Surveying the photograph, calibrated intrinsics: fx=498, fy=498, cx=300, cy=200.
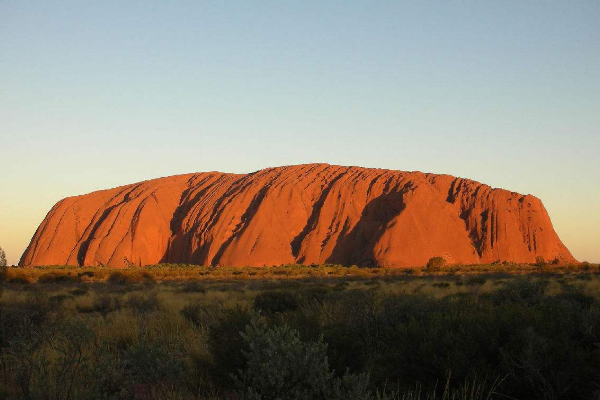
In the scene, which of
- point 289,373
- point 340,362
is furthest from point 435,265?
point 289,373

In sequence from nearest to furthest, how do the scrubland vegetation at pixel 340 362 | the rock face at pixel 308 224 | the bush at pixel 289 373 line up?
the bush at pixel 289 373
the scrubland vegetation at pixel 340 362
the rock face at pixel 308 224

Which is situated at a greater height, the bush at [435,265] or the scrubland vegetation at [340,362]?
the scrubland vegetation at [340,362]

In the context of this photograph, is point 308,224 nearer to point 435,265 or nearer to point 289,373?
point 435,265

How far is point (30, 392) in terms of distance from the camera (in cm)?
466

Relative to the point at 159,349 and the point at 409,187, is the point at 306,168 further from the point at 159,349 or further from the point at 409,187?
the point at 159,349

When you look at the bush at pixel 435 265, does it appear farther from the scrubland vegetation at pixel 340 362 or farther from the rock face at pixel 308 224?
the scrubland vegetation at pixel 340 362

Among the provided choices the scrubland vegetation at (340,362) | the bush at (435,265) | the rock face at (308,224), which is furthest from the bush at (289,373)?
the rock face at (308,224)

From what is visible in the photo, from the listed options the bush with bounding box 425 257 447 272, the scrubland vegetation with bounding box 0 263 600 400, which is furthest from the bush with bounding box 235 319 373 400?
the bush with bounding box 425 257 447 272

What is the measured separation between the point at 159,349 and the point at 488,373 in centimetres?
354

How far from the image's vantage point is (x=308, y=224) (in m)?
69.8

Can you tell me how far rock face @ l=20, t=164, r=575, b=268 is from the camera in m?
63.9

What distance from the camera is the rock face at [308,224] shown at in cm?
6388

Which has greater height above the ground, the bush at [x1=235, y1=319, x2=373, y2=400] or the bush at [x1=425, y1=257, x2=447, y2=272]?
the bush at [x1=235, y1=319, x2=373, y2=400]

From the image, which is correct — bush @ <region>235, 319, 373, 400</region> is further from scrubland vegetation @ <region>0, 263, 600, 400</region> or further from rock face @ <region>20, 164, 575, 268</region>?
rock face @ <region>20, 164, 575, 268</region>
